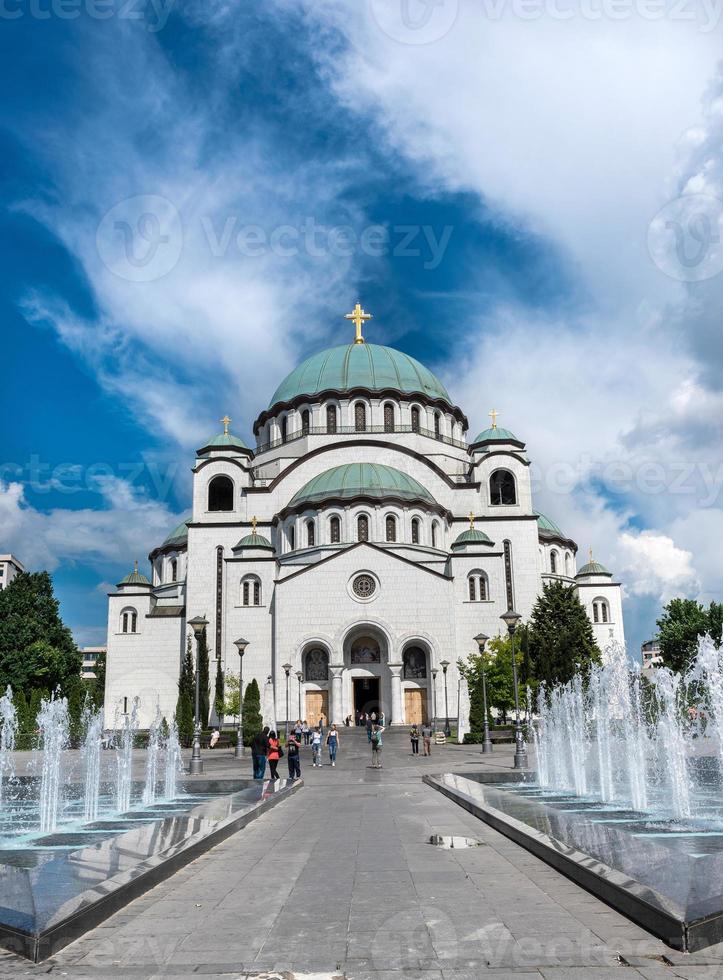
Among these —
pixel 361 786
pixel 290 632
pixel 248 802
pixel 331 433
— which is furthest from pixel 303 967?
pixel 331 433

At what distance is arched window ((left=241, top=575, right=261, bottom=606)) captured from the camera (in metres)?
47.4

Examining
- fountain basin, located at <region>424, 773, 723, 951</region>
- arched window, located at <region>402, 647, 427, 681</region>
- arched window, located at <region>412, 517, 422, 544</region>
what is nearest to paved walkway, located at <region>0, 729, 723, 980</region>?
fountain basin, located at <region>424, 773, 723, 951</region>

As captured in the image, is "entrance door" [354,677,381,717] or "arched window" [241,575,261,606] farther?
"arched window" [241,575,261,606]

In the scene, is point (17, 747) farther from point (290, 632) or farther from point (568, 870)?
point (568, 870)

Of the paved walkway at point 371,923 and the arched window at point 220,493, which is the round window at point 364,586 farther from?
the paved walkway at point 371,923

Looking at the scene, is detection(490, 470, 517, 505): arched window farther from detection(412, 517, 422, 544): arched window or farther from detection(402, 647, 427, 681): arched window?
detection(402, 647, 427, 681): arched window

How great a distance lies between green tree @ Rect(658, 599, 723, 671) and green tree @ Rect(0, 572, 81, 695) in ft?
120

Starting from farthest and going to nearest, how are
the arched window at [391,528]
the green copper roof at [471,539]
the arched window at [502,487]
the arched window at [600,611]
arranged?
the arched window at [600,611]
the arched window at [502,487]
the green copper roof at [471,539]
the arched window at [391,528]

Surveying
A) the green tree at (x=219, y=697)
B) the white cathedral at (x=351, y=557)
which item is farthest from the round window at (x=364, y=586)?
the green tree at (x=219, y=697)

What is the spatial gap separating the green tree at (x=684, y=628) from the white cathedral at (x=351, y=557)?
471 cm

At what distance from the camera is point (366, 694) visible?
1781 inches

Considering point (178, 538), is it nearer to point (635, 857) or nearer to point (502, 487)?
point (502, 487)

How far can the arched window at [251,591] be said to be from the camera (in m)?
47.4

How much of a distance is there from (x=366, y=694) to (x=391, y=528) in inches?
358
